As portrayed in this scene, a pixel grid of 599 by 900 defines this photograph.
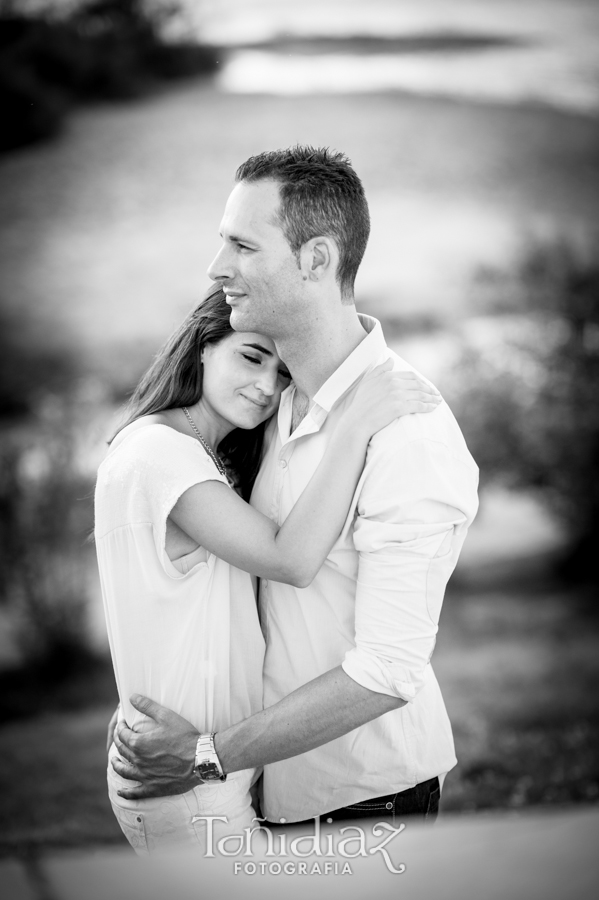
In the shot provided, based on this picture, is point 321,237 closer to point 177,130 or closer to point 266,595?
point 266,595

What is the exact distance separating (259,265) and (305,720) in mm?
831

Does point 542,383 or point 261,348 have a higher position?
point 261,348

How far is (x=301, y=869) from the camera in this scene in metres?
1.90

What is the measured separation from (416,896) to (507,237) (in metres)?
3.14

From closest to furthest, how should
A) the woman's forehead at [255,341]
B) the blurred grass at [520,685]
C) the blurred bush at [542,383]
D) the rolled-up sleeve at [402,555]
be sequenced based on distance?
the rolled-up sleeve at [402,555] < the woman's forehead at [255,341] < the blurred grass at [520,685] < the blurred bush at [542,383]

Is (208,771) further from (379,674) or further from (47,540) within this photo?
(47,540)

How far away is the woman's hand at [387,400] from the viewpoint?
1578mm

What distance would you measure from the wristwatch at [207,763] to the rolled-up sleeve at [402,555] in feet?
0.98

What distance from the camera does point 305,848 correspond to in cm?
182

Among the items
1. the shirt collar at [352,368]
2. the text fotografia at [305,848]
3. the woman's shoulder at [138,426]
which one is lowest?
the text fotografia at [305,848]

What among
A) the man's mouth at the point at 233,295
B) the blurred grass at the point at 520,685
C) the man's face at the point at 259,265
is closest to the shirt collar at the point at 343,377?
the man's face at the point at 259,265

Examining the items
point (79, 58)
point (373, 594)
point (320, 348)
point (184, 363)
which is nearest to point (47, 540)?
point (79, 58)

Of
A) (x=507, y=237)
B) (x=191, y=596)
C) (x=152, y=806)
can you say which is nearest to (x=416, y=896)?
(x=152, y=806)

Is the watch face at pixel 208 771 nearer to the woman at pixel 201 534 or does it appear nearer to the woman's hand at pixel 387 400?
the woman at pixel 201 534
